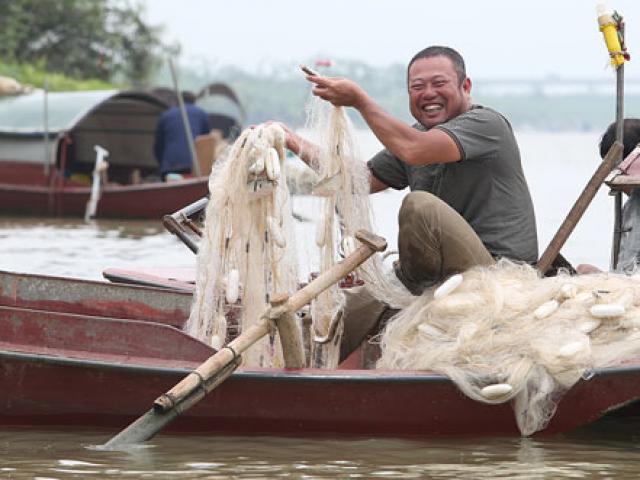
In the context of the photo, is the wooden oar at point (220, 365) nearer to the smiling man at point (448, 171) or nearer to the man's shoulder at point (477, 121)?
the smiling man at point (448, 171)

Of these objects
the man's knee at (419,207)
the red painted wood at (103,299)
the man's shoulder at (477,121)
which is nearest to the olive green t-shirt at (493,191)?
the man's shoulder at (477,121)

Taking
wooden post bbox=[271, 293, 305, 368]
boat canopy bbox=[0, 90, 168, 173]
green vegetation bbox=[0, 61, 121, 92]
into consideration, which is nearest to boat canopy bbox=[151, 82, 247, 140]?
boat canopy bbox=[0, 90, 168, 173]

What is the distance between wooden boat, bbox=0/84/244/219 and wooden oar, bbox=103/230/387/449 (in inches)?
466

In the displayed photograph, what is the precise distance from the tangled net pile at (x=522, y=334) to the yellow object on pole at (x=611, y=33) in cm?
108

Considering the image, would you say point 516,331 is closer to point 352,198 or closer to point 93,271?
point 352,198

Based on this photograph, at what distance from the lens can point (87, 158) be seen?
21.0 meters

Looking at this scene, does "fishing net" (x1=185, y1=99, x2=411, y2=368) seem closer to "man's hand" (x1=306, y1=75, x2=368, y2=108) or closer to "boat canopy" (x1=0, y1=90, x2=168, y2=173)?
"man's hand" (x1=306, y1=75, x2=368, y2=108)

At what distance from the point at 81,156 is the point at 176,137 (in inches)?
115

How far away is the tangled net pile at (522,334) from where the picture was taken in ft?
20.5

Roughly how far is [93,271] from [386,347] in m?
8.10

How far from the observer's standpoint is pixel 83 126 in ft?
68.9

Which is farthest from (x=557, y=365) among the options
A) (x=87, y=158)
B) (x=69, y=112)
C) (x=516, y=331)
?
(x=87, y=158)

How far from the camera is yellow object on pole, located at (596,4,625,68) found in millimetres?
6918

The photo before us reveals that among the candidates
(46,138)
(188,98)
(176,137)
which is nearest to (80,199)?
(46,138)
